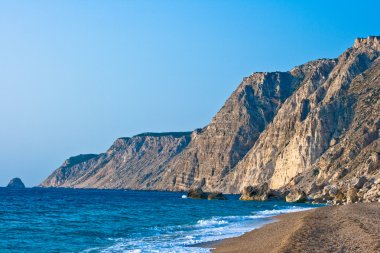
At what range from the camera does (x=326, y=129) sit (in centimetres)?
14225

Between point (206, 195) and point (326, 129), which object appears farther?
point (326, 129)

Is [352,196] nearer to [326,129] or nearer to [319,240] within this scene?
[319,240]

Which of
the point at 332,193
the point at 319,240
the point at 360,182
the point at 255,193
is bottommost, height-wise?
the point at 319,240

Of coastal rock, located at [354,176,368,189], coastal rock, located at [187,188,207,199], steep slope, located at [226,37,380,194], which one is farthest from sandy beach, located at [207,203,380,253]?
coastal rock, located at [187,188,207,199]

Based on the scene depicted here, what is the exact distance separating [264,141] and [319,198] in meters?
82.8

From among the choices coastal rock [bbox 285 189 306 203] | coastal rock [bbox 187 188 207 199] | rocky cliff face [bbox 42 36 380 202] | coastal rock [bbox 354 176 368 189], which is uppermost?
rocky cliff face [bbox 42 36 380 202]

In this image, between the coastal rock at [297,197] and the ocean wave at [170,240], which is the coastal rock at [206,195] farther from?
the ocean wave at [170,240]

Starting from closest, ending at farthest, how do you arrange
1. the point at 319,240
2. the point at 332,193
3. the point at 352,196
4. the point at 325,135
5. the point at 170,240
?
the point at 319,240 < the point at 170,240 < the point at 352,196 < the point at 332,193 < the point at 325,135

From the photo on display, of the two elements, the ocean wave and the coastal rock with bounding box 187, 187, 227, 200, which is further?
the coastal rock with bounding box 187, 187, 227, 200

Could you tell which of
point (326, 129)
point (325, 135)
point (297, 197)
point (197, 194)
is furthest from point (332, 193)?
point (326, 129)

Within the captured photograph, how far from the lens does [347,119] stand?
14262 centimetres

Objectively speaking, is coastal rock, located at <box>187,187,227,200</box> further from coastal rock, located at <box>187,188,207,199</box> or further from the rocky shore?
the rocky shore

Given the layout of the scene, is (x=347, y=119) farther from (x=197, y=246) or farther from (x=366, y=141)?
(x=197, y=246)

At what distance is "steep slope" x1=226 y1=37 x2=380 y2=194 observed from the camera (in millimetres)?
116938
